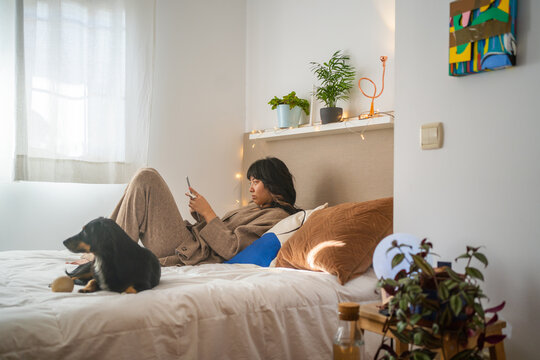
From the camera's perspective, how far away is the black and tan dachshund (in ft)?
4.63

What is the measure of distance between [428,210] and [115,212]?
1.56m

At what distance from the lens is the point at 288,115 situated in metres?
3.02

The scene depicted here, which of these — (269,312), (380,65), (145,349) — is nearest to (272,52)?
(380,65)

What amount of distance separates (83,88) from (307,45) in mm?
1501

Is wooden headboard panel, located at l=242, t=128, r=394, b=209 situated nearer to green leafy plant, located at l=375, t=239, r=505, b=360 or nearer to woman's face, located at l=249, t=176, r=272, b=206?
woman's face, located at l=249, t=176, r=272, b=206

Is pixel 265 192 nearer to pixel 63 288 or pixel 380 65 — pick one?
pixel 380 65

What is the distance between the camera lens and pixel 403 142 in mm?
1579

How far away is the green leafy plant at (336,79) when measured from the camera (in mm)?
2740

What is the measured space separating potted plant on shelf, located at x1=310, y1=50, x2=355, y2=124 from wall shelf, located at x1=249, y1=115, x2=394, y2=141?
58mm

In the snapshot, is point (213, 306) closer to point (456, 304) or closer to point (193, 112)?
point (456, 304)

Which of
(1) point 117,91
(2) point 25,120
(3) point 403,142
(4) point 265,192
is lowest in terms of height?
(4) point 265,192

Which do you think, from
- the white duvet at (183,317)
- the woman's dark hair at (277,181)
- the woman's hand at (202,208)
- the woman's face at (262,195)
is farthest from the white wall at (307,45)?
the white duvet at (183,317)

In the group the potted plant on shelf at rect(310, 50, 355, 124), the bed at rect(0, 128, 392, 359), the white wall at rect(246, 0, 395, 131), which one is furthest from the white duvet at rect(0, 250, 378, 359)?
the white wall at rect(246, 0, 395, 131)

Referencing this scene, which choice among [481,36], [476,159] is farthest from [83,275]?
[481,36]
